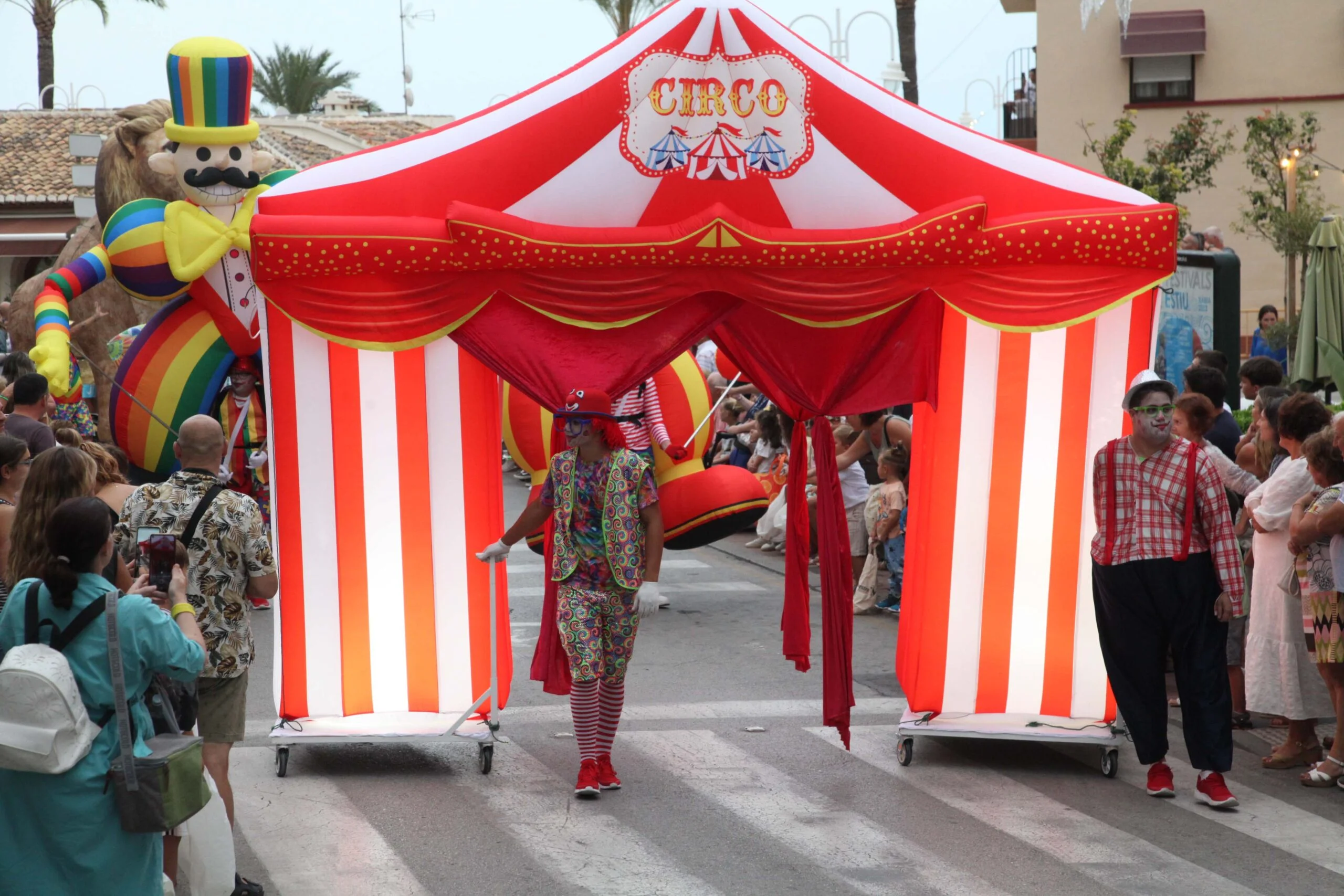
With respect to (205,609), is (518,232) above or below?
above

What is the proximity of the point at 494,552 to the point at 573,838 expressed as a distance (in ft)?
4.66

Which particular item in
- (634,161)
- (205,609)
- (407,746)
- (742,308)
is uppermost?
(634,161)

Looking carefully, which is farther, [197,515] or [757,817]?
[757,817]

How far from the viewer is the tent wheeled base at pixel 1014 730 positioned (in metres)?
6.97

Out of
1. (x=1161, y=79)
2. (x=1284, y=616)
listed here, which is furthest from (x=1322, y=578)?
(x=1161, y=79)

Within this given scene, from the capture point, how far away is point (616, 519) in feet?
21.8

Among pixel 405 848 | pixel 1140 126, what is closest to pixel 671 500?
pixel 405 848

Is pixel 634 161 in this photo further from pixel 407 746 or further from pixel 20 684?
pixel 20 684

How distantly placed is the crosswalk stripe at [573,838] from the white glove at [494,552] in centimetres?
101

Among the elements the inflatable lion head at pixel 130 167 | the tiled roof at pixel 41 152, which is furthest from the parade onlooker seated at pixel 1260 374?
the tiled roof at pixel 41 152

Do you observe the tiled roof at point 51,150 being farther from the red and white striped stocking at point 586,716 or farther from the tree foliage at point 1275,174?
the red and white striped stocking at point 586,716

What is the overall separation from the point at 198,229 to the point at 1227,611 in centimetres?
698

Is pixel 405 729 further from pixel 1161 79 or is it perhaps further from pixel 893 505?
pixel 1161 79

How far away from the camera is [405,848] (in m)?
6.03
